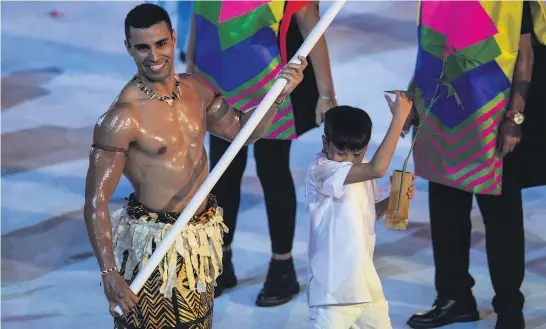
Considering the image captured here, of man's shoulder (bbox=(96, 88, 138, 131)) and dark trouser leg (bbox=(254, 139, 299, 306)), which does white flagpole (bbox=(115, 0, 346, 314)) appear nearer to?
man's shoulder (bbox=(96, 88, 138, 131))

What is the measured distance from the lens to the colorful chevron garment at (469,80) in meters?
3.65

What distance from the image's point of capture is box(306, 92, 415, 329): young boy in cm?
315

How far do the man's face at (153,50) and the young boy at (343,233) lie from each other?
55 centimetres

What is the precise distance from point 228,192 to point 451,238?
828 mm

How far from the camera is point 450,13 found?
12.1ft

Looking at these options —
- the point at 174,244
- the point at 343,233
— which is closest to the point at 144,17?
the point at 174,244

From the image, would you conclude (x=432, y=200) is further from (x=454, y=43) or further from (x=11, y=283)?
(x=11, y=283)

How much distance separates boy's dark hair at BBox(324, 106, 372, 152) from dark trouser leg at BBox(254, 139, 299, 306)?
99 cm

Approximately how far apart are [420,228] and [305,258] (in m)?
0.54

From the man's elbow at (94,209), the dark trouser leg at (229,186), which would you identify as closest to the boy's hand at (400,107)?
the man's elbow at (94,209)

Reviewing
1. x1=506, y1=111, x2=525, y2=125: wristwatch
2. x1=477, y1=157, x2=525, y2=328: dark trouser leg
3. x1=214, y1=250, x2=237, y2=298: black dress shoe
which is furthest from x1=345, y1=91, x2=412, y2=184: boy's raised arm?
x1=214, y1=250, x2=237, y2=298: black dress shoe

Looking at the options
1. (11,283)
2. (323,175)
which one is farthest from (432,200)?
(11,283)

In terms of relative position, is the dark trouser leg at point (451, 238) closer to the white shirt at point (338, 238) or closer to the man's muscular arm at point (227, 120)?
the white shirt at point (338, 238)

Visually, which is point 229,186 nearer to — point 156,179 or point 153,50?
point 156,179
